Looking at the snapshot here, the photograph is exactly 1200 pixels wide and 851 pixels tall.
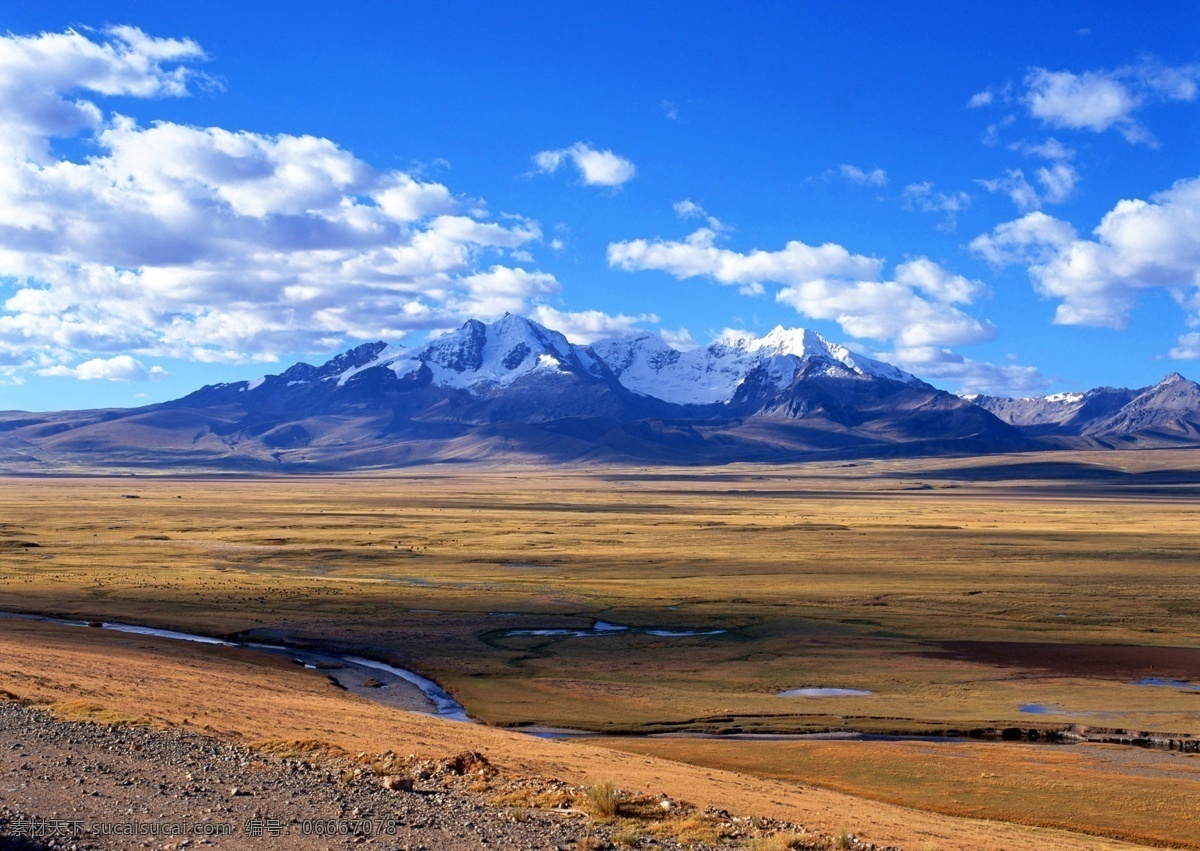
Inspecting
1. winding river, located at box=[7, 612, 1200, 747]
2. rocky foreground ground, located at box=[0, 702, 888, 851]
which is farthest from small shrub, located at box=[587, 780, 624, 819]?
winding river, located at box=[7, 612, 1200, 747]

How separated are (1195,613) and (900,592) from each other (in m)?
18.5

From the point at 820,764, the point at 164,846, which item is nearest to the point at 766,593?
the point at 820,764

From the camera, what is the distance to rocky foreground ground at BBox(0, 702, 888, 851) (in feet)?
55.7

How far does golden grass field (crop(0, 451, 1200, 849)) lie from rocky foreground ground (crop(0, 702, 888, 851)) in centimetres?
362

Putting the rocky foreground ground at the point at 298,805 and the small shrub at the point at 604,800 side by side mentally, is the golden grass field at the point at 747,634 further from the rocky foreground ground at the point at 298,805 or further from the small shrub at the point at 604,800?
the rocky foreground ground at the point at 298,805

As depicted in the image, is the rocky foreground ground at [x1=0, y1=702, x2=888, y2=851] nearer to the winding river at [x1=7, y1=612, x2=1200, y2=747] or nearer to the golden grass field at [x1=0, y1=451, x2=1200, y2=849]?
the golden grass field at [x1=0, y1=451, x2=1200, y2=849]

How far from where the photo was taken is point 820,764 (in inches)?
1308

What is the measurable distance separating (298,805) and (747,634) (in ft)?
139

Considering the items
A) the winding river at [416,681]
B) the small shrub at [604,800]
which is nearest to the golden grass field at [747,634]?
the winding river at [416,681]

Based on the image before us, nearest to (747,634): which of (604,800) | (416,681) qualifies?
(416,681)

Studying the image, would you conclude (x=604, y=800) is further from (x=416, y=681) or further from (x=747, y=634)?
(x=747, y=634)

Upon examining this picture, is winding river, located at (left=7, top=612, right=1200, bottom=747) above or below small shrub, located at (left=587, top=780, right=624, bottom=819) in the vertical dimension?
below

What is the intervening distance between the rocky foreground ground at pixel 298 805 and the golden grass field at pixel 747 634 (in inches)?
143

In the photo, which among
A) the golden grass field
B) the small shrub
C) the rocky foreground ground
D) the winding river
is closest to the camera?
the rocky foreground ground
